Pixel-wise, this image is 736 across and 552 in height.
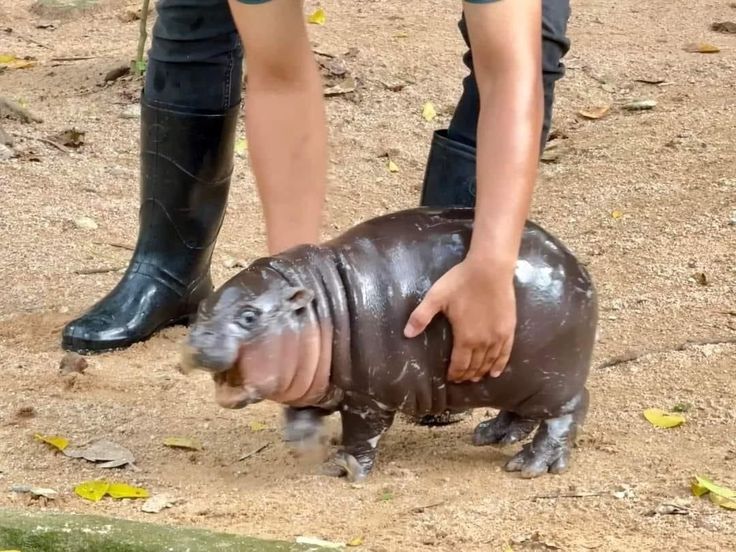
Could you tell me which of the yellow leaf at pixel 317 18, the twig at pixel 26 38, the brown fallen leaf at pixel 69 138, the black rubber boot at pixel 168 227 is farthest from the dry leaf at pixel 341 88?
the black rubber boot at pixel 168 227

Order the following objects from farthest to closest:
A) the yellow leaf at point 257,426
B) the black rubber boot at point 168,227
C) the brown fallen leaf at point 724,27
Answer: the brown fallen leaf at point 724,27 < the black rubber boot at point 168,227 < the yellow leaf at point 257,426

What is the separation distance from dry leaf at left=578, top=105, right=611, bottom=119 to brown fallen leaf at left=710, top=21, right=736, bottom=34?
0.97m

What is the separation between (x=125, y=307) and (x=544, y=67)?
1130 millimetres

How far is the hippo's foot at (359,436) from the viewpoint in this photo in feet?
6.59

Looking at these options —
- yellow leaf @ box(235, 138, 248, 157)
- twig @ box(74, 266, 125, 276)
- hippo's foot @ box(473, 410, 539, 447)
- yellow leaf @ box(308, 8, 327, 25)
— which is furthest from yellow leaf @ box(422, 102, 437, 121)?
hippo's foot @ box(473, 410, 539, 447)

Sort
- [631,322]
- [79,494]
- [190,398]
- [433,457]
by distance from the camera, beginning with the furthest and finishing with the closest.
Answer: [631,322], [190,398], [433,457], [79,494]

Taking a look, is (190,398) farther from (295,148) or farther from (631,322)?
(631,322)

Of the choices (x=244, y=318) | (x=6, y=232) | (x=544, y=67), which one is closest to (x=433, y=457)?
(x=244, y=318)

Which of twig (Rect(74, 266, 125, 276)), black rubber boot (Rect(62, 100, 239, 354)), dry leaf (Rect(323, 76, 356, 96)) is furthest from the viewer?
dry leaf (Rect(323, 76, 356, 96))

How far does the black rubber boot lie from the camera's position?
111 inches

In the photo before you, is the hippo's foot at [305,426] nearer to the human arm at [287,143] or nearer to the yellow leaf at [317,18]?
the human arm at [287,143]

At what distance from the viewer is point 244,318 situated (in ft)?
6.11

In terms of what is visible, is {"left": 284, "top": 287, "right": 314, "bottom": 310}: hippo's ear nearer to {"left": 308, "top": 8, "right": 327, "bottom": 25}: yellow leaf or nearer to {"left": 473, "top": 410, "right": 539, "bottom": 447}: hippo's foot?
{"left": 473, "top": 410, "right": 539, "bottom": 447}: hippo's foot

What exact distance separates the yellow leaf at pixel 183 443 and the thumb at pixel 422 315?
55cm
